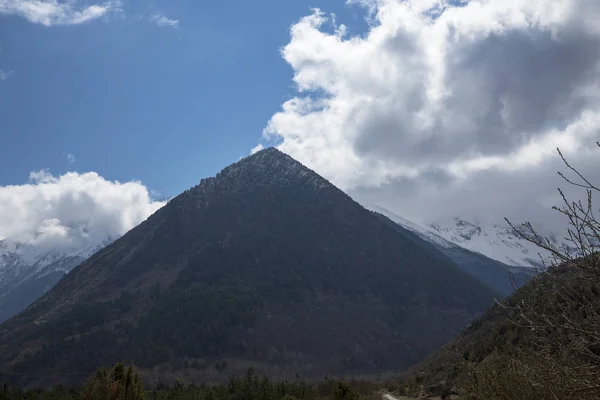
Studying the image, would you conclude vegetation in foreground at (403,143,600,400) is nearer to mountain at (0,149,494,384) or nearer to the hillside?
the hillside

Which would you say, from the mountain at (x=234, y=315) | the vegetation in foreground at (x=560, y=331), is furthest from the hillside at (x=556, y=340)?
the mountain at (x=234, y=315)

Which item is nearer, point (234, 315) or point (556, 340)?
point (556, 340)

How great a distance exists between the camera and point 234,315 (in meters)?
151

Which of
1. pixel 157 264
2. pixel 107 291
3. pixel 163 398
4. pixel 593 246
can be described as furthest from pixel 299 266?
pixel 593 246

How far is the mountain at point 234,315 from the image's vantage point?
130 metres

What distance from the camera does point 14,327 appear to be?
527 feet

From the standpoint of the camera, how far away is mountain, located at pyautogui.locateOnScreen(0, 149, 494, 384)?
130 m

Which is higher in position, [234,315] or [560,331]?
[560,331]

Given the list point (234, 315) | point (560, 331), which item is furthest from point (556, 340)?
point (234, 315)

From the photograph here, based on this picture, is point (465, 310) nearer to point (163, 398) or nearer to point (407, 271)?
point (407, 271)

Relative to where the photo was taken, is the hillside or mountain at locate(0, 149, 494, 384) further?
mountain at locate(0, 149, 494, 384)

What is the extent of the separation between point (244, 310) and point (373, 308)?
48111mm

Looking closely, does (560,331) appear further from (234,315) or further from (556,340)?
(234,315)

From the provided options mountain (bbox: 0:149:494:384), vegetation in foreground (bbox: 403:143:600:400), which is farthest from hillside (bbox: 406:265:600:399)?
mountain (bbox: 0:149:494:384)
